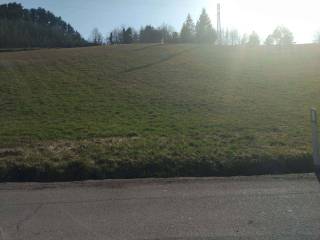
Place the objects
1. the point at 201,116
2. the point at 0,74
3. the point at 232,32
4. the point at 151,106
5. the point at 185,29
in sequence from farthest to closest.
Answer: the point at 232,32 → the point at 185,29 → the point at 0,74 → the point at 151,106 → the point at 201,116

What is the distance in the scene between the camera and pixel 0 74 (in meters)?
27.7

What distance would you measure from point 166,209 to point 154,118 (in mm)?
8684

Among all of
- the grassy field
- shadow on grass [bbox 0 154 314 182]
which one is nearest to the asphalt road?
shadow on grass [bbox 0 154 314 182]

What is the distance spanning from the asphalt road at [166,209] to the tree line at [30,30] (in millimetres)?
69065

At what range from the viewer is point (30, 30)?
318 ft

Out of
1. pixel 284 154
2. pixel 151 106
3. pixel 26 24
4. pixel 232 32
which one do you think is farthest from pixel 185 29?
pixel 284 154

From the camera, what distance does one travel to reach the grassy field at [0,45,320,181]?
326 inches

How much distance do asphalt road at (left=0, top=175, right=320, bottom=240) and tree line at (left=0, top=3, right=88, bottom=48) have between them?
2719 inches

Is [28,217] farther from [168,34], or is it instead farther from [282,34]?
[168,34]

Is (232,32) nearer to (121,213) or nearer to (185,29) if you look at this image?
(185,29)

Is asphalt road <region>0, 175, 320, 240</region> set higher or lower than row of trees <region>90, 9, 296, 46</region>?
lower

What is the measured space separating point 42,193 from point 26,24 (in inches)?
3897

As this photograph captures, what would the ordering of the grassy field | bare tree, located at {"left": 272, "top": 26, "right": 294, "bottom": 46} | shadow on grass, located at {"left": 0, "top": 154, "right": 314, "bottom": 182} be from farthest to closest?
1. bare tree, located at {"left": 272, "top": 26, "right": 294, "bottom": 46}
2. the grassy field
3. shadow on grass, located at {"left": 0, "top": 154, "right": 314, "bottom": 182}

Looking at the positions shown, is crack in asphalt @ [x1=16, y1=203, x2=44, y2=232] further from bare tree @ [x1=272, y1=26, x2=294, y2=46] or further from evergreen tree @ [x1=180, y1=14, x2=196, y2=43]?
evergreen tree @ [x1=180, y1=14, x2=196, y2=43]
